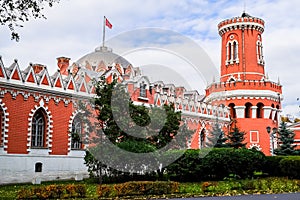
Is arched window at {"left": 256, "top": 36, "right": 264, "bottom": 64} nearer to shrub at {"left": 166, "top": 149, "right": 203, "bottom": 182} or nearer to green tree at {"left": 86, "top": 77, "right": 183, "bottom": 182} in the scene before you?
shrub at {"left": 166, "top": 149, "right": 203, "bottom": 182}

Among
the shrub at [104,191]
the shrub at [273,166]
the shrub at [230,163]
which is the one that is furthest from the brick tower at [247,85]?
the shrub at [104,191]

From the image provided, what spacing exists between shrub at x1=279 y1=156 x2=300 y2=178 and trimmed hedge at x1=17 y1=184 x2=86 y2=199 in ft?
45.2

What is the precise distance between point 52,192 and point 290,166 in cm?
1516

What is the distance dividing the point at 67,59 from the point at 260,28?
24644 millimetres

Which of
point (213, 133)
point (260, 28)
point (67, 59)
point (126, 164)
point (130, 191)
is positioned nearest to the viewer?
point (130, 191)

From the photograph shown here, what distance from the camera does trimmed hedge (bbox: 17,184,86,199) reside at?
15298mm

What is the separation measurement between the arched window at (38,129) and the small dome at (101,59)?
13.6 meters

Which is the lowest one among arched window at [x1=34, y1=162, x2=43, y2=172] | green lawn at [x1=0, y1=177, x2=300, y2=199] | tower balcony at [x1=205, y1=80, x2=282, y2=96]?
green lawn at [x1=0, y1=177, x2=300, y2=199]

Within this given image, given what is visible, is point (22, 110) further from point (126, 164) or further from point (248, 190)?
point (248, 190)

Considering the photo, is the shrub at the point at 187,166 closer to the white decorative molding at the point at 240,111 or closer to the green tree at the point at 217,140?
the green tree at the point at 217,140

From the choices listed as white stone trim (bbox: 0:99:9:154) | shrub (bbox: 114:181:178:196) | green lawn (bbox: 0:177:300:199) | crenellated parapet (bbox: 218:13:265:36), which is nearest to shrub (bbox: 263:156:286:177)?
green lawn (bbox: 0:177:300:199)

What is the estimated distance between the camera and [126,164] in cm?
2253

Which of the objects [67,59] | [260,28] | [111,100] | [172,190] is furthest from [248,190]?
[260,28]

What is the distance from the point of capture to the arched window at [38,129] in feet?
86.3
